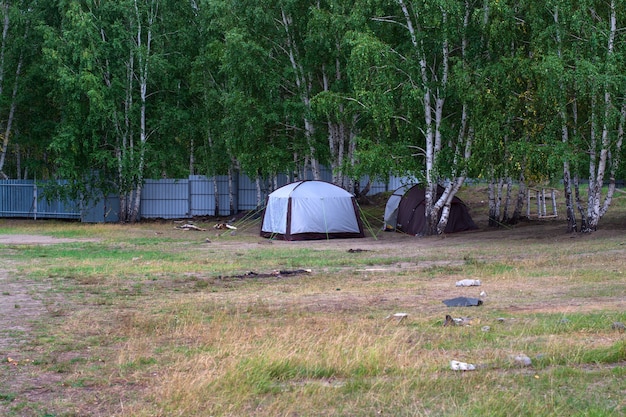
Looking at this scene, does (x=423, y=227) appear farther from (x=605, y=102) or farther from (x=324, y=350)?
(x=324, y=350)

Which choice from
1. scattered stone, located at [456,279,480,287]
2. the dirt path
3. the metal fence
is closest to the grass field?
the dirt path

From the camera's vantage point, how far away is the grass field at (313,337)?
6664mm

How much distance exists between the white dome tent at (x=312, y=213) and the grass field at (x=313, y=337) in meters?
8.18

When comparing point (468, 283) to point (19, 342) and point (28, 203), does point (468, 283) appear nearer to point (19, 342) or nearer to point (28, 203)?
point (19, 342)

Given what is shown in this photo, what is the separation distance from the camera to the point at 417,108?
27.0 meters

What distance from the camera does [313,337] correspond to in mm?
8930

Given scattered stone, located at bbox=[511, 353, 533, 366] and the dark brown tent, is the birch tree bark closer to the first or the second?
the dark brown tent

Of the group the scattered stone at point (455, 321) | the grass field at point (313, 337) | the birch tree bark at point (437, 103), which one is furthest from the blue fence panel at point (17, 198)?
the scattered stone at point (455, 321)

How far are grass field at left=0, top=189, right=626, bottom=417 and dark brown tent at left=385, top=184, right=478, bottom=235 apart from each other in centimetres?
911

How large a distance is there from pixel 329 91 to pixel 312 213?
4.27 metres

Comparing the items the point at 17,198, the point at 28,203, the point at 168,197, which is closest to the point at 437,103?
the point at 168,197

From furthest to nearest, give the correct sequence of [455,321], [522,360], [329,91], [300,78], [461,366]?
1. [300,78]
2. [329,91]
3. [455,321]
4. [522,360]
5. [461,366]

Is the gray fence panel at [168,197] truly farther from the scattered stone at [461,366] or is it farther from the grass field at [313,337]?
the scattered stone at [461,366]

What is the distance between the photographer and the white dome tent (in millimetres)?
27672
